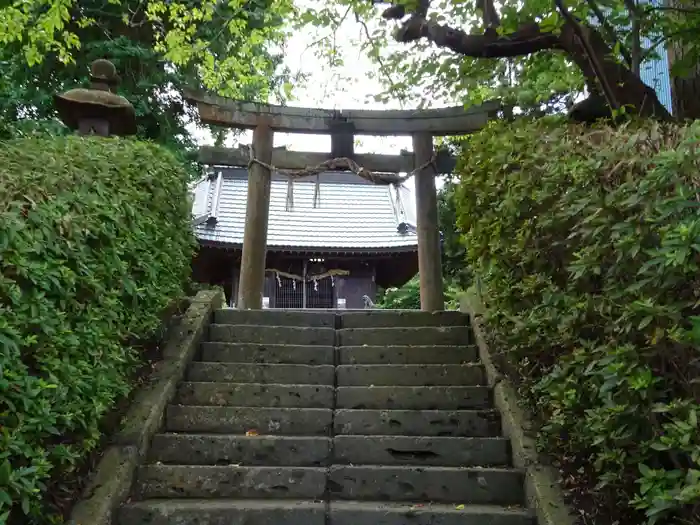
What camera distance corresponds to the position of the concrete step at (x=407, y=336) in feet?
15.7

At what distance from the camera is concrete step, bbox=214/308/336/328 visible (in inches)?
200

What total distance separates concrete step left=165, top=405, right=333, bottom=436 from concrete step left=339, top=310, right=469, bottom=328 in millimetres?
1408

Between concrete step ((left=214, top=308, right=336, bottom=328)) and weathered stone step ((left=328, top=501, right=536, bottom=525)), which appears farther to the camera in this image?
concrete step ((left=214, top=308, right=336, bottom=328))

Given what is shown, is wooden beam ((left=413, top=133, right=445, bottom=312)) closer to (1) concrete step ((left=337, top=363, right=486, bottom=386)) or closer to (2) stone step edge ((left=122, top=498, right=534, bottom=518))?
(1) concrete step ((left=337, top=363, right=486, bottom=386))

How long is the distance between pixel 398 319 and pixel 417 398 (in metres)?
1.27

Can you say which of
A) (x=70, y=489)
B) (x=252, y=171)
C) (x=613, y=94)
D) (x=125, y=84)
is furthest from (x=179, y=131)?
→ (x=70, y=489)

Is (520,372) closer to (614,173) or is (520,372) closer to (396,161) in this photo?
(614,173)

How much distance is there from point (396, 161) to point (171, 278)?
3752 mm

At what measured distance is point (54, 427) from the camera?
2361 mm

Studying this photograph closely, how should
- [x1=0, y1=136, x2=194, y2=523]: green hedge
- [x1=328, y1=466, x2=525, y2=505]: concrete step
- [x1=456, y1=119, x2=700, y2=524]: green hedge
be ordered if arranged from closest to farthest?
[x1=456, y1=119, x2=700, y2=524]: green hedge → [x1=0, y1=136, x2=194, y2=523]: green hedge → [x1=328, y1=466, x2=525, y2=505]: concrete step

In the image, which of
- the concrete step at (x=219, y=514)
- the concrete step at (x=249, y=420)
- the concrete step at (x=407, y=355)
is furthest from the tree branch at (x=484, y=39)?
the concrete step at (x=219, y=514)

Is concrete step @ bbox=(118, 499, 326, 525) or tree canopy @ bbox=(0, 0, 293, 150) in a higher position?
tree canopy @ bbox=(0, 0, 293, 150)

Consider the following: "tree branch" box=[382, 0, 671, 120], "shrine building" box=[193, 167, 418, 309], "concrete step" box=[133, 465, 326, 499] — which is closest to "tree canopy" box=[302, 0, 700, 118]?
"tree branch" box=[382, 0, 671, 120]

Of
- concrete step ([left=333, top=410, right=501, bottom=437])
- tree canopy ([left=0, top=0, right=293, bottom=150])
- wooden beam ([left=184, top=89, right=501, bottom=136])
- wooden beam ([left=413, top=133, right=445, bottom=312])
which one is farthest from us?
tree canopy ([left=0, top=0, right=293, bottom=150])
